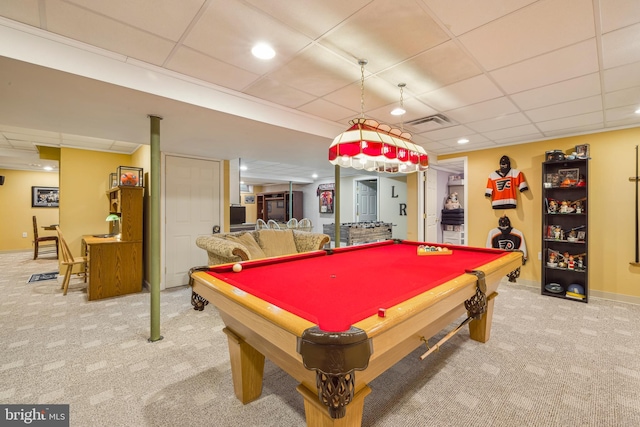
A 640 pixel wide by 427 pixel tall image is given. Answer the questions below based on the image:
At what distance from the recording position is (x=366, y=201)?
8.57 meters

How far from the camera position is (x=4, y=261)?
6.30 m

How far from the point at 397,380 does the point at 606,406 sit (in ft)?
4.17

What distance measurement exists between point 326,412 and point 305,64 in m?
2.25

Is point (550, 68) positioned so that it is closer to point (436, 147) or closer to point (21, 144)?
point (436, 147)

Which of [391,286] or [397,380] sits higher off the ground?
[391,286]

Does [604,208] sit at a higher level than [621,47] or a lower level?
lower

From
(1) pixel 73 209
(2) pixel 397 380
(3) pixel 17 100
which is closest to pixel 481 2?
(2) pixel 397 380

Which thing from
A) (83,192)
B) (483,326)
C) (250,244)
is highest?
(83,192)

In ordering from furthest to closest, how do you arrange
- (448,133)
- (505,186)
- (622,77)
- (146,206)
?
(505,186), (146,206), (448,133), (622,77)

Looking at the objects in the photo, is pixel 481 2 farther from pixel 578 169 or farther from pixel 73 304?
pixel 73 304

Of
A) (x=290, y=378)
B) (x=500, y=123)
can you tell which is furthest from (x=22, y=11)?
(x=500, y=123)

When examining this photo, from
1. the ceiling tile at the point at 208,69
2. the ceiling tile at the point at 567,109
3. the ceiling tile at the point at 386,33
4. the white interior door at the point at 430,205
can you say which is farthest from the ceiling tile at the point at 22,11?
the white interior door at the point at 430,205

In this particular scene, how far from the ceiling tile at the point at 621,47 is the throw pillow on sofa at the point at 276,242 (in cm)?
391

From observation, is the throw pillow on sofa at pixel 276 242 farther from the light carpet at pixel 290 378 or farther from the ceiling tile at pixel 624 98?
the ceiling tile at pixel 624 98
